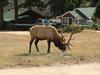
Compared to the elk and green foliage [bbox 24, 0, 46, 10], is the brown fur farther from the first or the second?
green foliage [bbox 24, 0, 46, 10]

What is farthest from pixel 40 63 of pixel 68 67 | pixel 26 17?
pixel 26 17

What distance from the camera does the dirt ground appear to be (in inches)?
666

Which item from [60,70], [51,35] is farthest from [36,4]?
[60,70]

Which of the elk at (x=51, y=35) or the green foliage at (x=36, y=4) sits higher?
the green foliage at (x=36, y=4)

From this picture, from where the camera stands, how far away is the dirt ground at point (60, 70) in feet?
55.5

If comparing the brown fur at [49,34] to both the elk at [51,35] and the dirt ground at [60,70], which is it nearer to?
the elk at [51,35]

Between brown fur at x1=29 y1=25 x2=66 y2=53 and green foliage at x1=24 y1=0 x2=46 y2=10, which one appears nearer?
brown fur at x1=29 y1=25 x2=66 y2=53

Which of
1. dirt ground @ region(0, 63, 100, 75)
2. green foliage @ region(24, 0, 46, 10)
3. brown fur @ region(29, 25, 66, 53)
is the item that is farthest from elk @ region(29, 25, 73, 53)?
green foliage @ region(24, 0, 46, 10)

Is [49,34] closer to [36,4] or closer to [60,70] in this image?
[60,70]

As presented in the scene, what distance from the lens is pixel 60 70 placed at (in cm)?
1780

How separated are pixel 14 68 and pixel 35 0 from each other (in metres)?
67.5

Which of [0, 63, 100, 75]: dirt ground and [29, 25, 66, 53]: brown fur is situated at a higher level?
[29, 25, 66, 53]: brown fur

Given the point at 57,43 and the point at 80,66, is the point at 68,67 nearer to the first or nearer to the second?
the point at 80,66

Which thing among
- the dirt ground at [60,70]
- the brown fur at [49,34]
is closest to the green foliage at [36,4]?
the brown fur at [49,34]
